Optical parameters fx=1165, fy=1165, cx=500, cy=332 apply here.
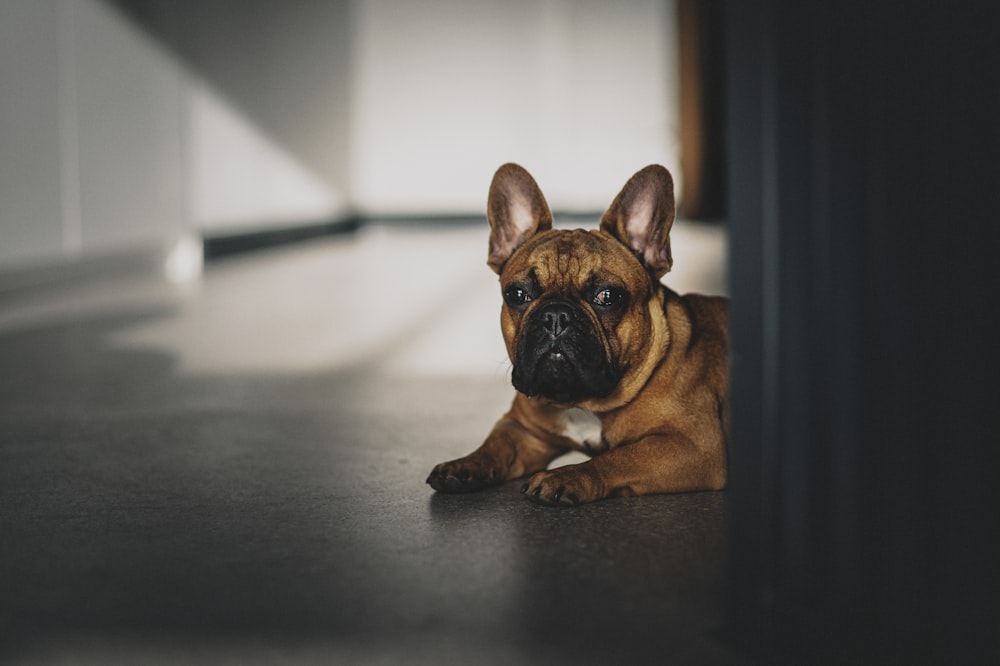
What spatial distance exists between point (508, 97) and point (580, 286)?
33.5 ft

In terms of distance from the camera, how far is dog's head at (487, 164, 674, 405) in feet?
7.03

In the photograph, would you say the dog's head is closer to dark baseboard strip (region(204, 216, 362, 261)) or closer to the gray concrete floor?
the gray concrete floor

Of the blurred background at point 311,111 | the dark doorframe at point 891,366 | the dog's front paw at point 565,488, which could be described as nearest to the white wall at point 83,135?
the blurred background at point 311,111

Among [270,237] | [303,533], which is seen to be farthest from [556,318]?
[270,237]

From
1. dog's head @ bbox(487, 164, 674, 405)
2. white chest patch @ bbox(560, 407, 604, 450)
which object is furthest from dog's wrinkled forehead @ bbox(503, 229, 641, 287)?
white chest patch @ bbox(560, 407, 604, 450)

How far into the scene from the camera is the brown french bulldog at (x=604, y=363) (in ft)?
7.04

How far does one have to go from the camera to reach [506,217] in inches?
96.4

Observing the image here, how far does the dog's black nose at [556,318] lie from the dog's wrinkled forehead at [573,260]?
0.10 metres

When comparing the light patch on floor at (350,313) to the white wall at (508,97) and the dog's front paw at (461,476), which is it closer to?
the dog's front paw at (461,476)

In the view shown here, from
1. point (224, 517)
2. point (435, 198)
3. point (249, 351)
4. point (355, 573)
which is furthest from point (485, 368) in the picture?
point (435, 198)

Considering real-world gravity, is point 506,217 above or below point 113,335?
above

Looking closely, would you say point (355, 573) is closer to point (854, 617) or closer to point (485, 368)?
point (854, 617)

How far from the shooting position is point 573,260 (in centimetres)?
225

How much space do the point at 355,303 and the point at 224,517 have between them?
12.2 feet
